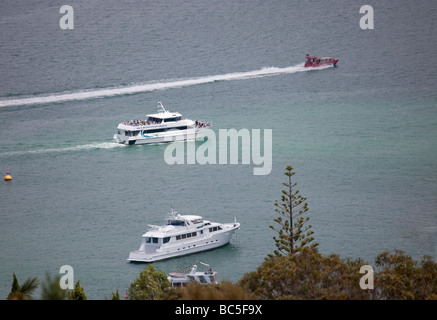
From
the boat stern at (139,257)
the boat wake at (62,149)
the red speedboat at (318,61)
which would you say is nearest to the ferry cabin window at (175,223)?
the boat stern at (139,257)

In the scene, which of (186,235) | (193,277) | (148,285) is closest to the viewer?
(148,285)

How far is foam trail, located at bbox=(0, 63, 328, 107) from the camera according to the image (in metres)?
112

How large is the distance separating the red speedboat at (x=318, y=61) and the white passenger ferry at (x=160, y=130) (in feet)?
114

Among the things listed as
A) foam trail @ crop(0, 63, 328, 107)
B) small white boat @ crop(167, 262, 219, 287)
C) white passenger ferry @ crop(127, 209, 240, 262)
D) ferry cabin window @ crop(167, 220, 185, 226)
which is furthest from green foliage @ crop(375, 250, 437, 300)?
foam trail @ crop(0, 63, 328, 107)

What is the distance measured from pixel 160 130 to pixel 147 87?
76.9 feet

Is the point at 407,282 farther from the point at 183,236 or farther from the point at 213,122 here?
the point at 213,122

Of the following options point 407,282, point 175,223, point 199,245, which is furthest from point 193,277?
point 407,282

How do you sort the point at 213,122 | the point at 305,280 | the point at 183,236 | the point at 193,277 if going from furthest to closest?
the point at 213,122 < the point at 183,236 < the point at 193,277 < the point at 305,280

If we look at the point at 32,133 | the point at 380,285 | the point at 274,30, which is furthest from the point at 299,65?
the point at 380,285

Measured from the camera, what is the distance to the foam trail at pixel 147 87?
112062 millimetres

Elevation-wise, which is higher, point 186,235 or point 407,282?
point 186,235

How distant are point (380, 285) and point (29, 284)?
1387 centimetres

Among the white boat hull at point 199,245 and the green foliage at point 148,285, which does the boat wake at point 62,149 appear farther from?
the green foliage at point 148,285

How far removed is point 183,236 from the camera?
6166 cm
